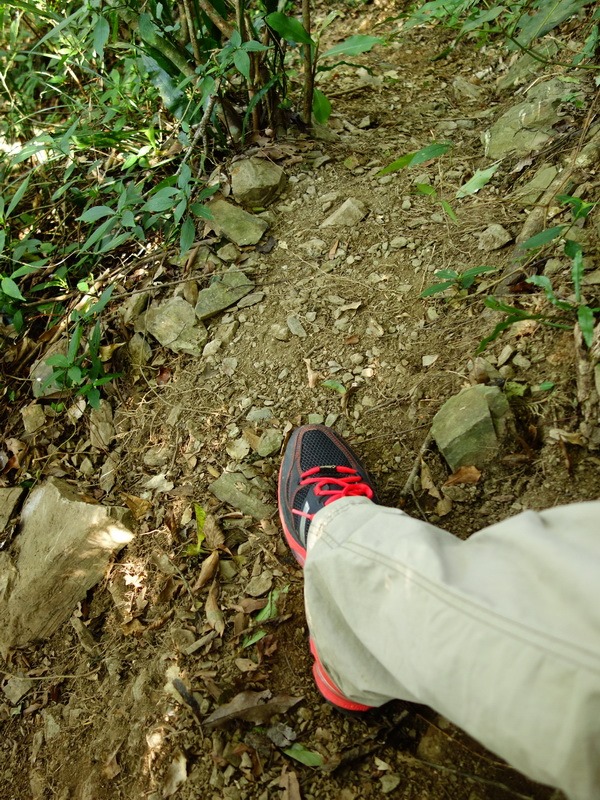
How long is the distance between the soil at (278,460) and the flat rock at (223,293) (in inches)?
1.8

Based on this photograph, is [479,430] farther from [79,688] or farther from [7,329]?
[7,329]

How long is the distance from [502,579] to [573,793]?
1.00 feet

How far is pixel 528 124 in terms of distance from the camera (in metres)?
2.12

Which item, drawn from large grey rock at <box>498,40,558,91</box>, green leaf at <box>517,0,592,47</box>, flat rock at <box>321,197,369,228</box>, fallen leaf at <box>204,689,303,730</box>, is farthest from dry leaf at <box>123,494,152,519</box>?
large grey rock at <box>498,40,558,91</box>

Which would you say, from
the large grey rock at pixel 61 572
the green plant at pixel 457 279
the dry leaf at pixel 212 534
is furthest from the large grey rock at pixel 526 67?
the large grey rock at pixel 61 572

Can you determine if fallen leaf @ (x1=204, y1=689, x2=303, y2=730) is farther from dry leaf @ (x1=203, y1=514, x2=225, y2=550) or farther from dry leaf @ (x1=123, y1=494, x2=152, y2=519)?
dry leaf @ (x1=123, y1=494, x2=152, y2=519)

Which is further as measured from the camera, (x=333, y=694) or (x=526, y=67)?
(x=526, y=67)

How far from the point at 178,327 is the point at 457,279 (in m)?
1.11

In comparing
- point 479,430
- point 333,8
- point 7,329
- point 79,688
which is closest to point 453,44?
point 333,8

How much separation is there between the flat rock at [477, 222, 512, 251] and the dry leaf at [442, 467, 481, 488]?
0.85m

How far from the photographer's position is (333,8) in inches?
117

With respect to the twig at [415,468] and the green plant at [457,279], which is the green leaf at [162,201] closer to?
the green plant at [457,279]

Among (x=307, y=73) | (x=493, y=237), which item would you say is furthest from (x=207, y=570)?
(x=307, y=73)

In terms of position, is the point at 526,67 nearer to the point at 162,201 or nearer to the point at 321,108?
the point at 321,108
